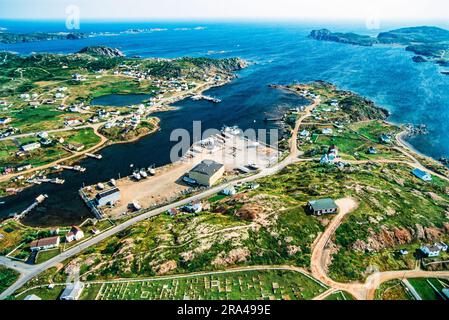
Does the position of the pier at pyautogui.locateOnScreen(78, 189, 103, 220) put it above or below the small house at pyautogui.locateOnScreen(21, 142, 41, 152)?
below

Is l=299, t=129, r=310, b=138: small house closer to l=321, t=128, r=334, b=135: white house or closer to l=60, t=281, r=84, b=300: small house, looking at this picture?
l=321, t=128, r=334, b=135: white house

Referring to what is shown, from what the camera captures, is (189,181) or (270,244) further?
(189,181)

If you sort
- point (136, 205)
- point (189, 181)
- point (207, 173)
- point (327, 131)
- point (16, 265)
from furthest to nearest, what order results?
point (327, 131), point (189, 181), point (207, 173), point (136, 205), point (16, 265)

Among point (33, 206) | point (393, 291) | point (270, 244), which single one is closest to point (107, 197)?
point (33, 206)

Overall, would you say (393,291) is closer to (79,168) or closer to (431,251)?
(431,251)

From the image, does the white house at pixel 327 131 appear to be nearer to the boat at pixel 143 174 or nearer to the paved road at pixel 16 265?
the boat at pixel 143 174

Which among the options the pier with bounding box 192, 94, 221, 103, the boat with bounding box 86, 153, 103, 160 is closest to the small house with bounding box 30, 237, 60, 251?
the boat with bounding box 86, 153, 103, 160
